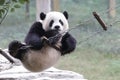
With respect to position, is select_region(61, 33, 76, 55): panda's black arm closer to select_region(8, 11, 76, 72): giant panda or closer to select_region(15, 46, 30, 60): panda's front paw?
select_region(8, 11, 76, 72): giant panda

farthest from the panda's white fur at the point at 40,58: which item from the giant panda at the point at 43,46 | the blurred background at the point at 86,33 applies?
the blurred background at the point at 86,33

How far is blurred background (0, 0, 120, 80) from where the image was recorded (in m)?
2.85

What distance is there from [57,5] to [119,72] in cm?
77

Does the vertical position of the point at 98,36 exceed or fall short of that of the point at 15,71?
it exceeds it

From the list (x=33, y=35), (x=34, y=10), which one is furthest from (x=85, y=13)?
(x=33, y=35)

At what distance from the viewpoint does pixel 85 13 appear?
9.41 feet

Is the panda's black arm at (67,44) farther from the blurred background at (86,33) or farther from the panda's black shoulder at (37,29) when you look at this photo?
the blurred background at (86,33)

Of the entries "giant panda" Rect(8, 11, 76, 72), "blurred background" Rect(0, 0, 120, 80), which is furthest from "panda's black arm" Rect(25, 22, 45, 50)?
"blurred background" Rect(0, 0, 120, 80)

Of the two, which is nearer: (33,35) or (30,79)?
(33,35)

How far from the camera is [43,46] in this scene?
153 cm

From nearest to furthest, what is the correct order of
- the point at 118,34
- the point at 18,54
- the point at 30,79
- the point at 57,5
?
the point at 18,54
the point at 30,79
the point at 57,5
the point at 118,34

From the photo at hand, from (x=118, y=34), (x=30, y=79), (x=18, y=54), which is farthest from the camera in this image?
(x=118, y=34)

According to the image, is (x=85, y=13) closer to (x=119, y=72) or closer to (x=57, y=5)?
(x=57, y=5)

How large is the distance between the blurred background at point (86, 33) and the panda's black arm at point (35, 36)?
3.57 feet
